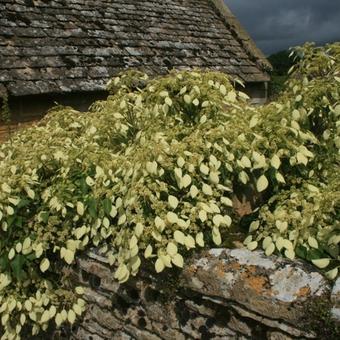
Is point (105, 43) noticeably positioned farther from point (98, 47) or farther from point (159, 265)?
point (159, 265)

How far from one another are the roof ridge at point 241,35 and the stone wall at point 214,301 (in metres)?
10.2

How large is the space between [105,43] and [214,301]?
737 centimetres

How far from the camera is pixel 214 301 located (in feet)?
9.24

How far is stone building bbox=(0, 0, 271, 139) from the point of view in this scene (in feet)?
24.5

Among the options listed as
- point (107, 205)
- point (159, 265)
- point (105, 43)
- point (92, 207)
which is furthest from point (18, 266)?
point (105, 43)

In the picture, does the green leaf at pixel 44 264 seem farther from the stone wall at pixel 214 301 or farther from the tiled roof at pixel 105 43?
the tiled roof at pixel 105 43

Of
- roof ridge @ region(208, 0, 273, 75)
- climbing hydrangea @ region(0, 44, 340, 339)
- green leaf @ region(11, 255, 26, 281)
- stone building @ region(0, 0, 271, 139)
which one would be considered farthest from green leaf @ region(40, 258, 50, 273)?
roof ridge @ region(208, 0, 273, 75)

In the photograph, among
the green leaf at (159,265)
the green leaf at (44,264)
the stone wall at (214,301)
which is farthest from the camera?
the green leaf at (44,264)

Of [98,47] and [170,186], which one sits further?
[98,47]

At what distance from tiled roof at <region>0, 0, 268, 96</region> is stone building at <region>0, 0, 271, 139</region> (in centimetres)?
2

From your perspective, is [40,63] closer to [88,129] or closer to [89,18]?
[89,18]

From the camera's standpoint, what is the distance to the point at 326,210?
2803 millimetres

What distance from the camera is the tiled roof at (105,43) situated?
7.63 m

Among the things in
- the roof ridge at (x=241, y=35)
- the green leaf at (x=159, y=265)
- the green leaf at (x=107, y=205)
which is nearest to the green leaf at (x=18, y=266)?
the green leaf at (x=107, y=205)
